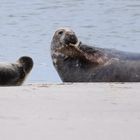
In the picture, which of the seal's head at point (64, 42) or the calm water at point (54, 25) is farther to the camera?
the calm water at point (54, 25)

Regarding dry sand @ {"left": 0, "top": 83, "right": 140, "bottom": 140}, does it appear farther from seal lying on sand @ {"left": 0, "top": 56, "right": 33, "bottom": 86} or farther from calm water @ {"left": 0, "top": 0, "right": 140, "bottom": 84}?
calm water @ {"left": 0, "top": 0, "right": 140, "bottom": 84}

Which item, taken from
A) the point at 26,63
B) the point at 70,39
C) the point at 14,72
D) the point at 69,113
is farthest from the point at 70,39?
the point at 69,113

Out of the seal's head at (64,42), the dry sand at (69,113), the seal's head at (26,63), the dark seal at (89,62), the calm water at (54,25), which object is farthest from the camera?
the calm water at (54,25)

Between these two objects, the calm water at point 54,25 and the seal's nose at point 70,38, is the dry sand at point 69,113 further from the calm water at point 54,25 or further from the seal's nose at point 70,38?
the calm water at point 54,25

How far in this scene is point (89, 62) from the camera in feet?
26.1

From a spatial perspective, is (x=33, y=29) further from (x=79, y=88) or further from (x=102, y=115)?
(x=102, y=115)

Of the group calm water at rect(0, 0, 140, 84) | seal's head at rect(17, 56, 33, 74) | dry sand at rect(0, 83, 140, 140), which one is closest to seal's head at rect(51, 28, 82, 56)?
calm water at rect(0, 0, 140, 84)

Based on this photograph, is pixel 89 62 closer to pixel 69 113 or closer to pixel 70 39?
pixel 70 39

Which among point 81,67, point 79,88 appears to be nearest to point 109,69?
point 81,67

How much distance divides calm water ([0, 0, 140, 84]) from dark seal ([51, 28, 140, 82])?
0.87 ft

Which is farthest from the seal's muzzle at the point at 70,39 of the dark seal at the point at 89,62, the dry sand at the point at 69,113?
the dry sand at the point at 69,113

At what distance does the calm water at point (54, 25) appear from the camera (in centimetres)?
1026

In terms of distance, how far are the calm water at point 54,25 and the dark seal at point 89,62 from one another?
0.27m

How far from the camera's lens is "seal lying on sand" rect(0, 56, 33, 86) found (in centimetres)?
645
